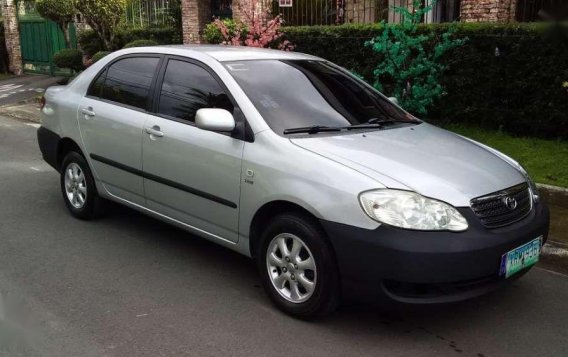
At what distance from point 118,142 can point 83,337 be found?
1.90 metres

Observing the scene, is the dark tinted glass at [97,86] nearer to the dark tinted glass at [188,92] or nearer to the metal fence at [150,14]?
the dark tinted glass at [188,92]

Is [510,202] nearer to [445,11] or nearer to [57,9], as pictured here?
[445,11]

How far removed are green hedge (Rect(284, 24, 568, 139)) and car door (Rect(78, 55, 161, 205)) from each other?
4.75 meters

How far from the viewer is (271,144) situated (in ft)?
12.4

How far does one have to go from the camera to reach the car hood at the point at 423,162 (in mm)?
3346

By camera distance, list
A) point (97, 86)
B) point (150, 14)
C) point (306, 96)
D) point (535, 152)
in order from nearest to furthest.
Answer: point (306, 96) → point (97, 86) → point (535, 152) → point (150, 14)

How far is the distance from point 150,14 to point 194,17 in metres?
3.05

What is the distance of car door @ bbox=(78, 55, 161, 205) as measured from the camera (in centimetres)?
475

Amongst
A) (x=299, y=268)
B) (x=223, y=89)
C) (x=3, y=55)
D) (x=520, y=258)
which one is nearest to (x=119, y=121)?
(x=223, y=89)

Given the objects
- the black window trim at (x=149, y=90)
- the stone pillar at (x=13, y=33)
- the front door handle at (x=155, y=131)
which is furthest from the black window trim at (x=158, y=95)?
the stone pillar at (x=13, y=33)

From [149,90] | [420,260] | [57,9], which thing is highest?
[57,9]

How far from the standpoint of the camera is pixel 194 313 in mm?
3748

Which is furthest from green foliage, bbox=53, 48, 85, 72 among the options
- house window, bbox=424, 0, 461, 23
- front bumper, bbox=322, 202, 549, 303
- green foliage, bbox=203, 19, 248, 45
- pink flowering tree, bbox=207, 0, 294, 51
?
front bumper, bbox=322, 202, 549, 303

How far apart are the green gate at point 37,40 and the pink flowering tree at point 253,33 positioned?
952 cm
